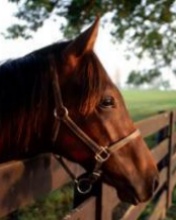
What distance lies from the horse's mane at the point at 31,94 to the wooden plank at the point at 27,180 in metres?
0.13

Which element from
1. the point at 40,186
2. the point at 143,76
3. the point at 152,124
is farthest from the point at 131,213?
the point at 143,76

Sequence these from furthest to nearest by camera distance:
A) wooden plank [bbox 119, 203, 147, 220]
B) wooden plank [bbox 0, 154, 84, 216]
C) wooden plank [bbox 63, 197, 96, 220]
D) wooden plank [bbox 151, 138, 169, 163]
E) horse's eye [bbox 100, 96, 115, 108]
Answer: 1. wooden plank [bbox 151, 138, 169, 163]
2. wooden plank [bbox 119, 203, 147, 220]
3. wooden plank [bbox 63, 197, 96, 220]
4. horse's eye [bbox 100, 96, 115, 108]
5. wooden plank [bbox 0, 154, 84, 216]

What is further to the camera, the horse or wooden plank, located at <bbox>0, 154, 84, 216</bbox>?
the horse

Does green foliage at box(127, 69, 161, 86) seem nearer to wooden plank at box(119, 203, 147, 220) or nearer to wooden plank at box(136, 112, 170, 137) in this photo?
wooden plank at box(136, 112, 170, 137)

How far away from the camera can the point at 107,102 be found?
2301 millimetres

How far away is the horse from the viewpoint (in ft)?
7.22

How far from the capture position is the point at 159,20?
523 inches

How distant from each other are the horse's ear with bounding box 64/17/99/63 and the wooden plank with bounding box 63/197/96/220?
2.47 feet

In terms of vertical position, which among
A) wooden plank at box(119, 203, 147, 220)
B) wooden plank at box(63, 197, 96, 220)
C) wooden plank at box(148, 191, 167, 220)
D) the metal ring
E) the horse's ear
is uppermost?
the horse's ear

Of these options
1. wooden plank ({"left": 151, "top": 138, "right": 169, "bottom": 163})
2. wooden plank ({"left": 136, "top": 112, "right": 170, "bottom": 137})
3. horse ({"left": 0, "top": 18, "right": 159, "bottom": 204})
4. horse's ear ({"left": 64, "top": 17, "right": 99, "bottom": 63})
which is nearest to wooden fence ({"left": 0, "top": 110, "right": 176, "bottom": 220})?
horse ({"left": 0, "top": 18, "right": 159, "bottom": 204})

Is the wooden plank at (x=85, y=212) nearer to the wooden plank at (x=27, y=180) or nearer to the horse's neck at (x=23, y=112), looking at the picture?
the wooden plank at (x=27, y=180)

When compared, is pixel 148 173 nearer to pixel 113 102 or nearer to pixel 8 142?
pixel 113 102

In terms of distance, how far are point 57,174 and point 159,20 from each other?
441 inches

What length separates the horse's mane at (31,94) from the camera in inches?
86.0
